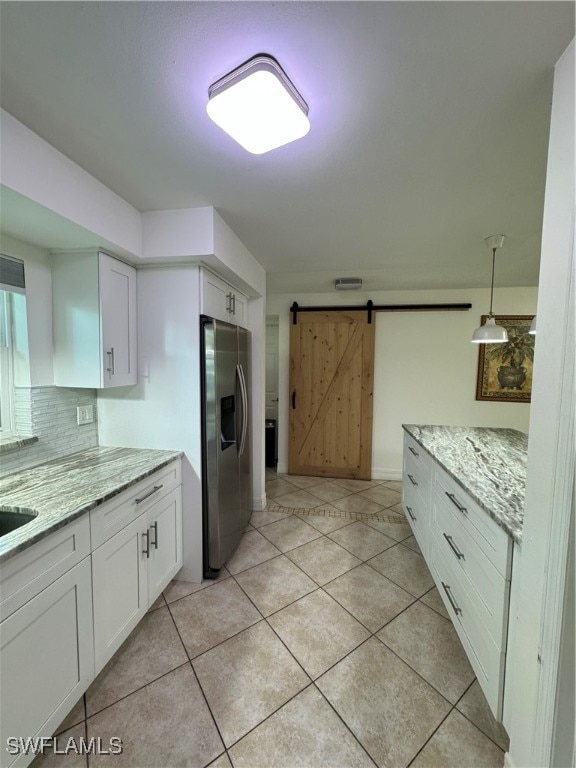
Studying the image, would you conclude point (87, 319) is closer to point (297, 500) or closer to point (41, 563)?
point (41, 563)

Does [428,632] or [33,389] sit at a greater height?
[33,389]

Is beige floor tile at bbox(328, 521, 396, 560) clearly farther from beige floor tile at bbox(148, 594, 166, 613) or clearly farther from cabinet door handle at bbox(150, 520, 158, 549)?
cabinet door handle at bbox(150, 520, 158, 549)

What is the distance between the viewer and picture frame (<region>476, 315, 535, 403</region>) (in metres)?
3.57

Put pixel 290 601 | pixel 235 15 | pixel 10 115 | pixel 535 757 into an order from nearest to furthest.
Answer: pixel 235 15, pixel 535 757, pixel 10 115, pixel 290 601

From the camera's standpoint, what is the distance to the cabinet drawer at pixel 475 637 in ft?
3.67

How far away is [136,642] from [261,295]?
265 cm

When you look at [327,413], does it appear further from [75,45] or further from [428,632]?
[75,45]

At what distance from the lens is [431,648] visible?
1.55 m

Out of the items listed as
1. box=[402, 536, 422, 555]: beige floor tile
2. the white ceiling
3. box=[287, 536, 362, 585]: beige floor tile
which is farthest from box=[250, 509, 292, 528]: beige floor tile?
the white ceiling

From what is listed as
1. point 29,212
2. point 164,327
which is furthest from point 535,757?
point 29,212

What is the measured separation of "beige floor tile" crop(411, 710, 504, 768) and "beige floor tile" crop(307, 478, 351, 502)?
6.75 feet

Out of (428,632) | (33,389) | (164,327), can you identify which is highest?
(164,327)

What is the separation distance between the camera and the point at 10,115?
1090 millimetres

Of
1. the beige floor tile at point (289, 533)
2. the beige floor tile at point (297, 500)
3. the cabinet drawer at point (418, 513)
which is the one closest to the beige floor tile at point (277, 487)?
the beige floor tile at point (297, 500)
